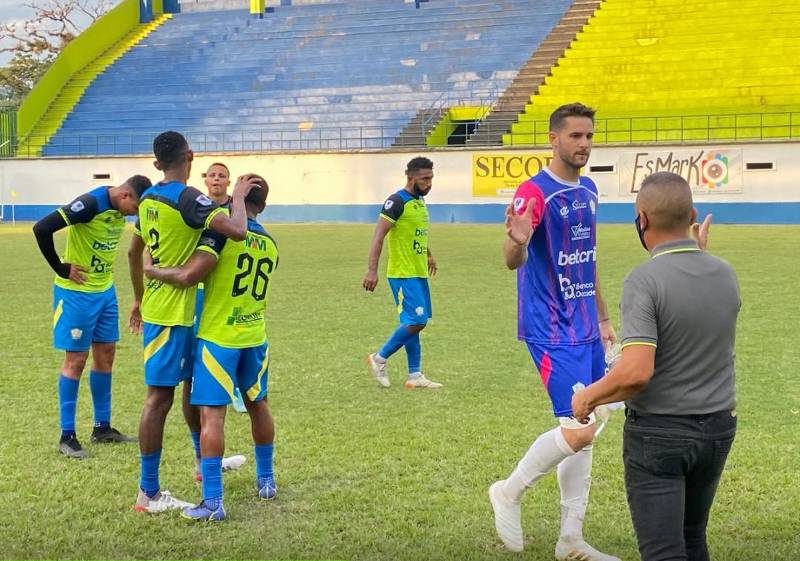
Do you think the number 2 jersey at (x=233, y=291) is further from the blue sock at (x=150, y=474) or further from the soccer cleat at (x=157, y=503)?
the soccer cleat at (x=157, y=503)

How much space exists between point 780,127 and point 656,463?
31106mm

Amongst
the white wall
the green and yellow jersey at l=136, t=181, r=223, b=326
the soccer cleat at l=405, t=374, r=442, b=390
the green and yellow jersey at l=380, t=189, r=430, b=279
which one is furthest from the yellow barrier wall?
the green and yellow jersey at l=136, t=181, r=223, b=326

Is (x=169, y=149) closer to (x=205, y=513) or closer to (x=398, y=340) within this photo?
(x=205, y=513)

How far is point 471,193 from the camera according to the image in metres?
34.8

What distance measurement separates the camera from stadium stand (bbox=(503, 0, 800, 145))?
1302 inches

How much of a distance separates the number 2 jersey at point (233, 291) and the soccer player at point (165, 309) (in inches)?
6.4

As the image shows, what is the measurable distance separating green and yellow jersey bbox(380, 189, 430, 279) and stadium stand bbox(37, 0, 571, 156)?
28.5 m

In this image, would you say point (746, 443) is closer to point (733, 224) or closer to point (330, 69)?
point (733, 224)

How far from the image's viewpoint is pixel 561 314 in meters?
4.85

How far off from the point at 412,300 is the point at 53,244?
359 cm

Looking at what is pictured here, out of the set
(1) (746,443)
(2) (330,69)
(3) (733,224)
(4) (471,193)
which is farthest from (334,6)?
(1) (746,443)

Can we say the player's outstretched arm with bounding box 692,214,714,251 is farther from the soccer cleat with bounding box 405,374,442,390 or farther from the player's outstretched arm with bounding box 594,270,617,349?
the soccer cleat with bounding box 405,374,442,390

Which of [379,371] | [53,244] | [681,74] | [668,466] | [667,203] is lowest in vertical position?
[379,371]

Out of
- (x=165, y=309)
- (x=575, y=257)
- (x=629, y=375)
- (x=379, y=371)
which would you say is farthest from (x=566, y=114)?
(x=379, y=371)
